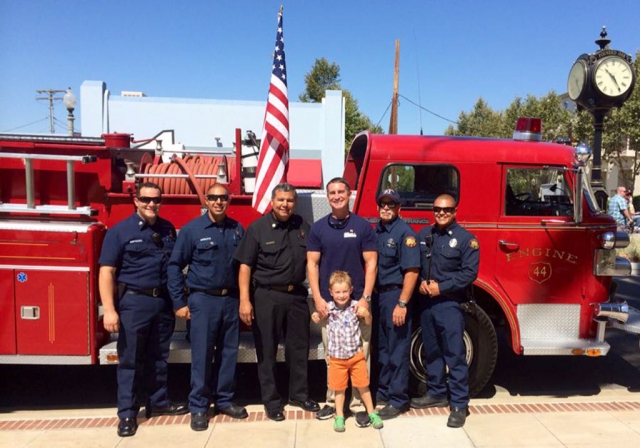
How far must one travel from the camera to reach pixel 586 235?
4723 millimetres

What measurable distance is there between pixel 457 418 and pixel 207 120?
16350 mm

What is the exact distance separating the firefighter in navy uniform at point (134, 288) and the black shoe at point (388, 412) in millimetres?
1934

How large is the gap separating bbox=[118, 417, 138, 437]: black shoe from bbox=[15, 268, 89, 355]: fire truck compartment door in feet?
2.39

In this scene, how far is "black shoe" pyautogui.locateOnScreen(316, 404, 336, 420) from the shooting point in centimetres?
431

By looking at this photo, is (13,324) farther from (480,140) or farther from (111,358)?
(480,140)

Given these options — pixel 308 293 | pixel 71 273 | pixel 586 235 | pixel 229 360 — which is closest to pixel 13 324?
pixel 71 273

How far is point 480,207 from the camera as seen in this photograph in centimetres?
472

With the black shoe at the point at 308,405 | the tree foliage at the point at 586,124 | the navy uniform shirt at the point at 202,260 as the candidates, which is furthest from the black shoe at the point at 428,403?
the tree foliage at the point at 586,124

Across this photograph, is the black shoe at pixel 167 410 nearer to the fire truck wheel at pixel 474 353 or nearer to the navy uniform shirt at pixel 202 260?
the navy uniform shirt at pixel 202 260

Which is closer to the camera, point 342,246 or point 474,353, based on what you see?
point 342,246

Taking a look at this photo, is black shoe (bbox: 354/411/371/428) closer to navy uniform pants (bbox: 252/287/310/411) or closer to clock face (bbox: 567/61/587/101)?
navy uniform pants (bbox: 252/287/310/411)

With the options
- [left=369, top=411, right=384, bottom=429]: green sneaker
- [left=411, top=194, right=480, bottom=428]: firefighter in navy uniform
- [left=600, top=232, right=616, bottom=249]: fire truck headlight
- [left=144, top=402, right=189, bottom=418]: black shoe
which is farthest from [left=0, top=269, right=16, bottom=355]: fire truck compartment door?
[left=600, top=232, right=616, bottom=249]: fire truck headlight

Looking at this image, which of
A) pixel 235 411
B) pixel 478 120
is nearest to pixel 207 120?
pixel 235 411

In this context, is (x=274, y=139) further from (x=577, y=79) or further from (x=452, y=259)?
(x=577, y=79)
